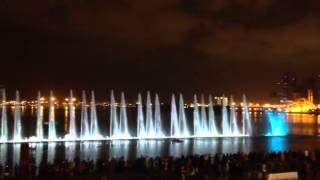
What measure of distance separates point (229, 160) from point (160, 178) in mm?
6122

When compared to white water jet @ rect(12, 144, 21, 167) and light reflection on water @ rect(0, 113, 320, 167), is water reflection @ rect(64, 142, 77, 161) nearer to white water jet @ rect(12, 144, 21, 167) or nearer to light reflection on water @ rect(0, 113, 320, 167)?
light reflection on water @ rect(0, 113, 320, 167)

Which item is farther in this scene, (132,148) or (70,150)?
(132,148)

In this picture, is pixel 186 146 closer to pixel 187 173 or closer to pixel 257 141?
pixel 257 141

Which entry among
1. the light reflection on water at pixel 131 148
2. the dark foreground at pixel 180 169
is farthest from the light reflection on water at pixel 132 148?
the dark foreground at pixel 180 169

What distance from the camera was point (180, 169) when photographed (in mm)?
24922

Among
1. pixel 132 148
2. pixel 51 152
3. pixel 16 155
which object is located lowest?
pixel 16 155

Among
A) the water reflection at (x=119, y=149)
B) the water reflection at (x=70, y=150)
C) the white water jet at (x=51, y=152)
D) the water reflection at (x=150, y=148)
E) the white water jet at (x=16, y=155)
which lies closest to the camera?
the white water jet at (x=16, y=155)

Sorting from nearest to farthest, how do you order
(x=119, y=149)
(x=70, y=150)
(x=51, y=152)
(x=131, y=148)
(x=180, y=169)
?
(x=180, y=169) → (x=51, y=152) → (x=70, y=150) → (x=119, y=149) → (x=131, y=148)

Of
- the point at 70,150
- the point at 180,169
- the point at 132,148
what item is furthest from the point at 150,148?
the point at 180,169

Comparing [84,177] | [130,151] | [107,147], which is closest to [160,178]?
[84,177]

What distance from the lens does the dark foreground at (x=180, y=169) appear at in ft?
77.7

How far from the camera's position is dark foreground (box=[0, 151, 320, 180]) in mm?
23672

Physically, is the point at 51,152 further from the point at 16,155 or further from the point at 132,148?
the point at 132,148

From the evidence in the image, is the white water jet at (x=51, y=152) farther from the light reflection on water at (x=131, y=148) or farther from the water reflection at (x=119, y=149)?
the water reflection at (x=119, y=149)
